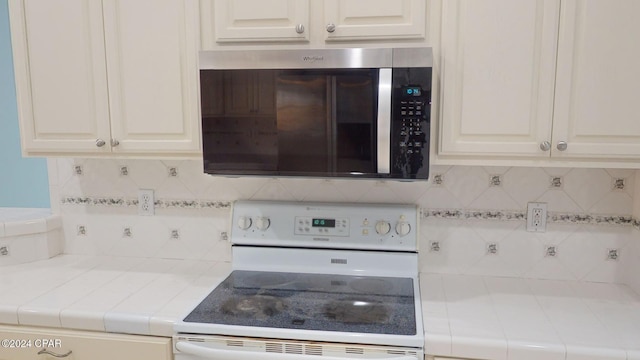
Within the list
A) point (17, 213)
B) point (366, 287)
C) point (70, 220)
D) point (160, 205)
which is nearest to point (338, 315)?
point (366, 287)

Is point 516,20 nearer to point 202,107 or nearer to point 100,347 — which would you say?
point 202,107

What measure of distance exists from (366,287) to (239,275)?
49 cm

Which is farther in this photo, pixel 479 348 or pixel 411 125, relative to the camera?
pixel 411 125

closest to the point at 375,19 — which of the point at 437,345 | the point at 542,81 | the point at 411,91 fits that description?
the point at 411,91

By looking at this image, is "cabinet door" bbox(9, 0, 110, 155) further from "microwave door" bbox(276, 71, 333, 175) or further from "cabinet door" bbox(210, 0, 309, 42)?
"microwave door" bbox(276, 71, 333, 175)

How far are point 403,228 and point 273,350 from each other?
67 centimetres

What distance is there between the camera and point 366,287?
1.61 m

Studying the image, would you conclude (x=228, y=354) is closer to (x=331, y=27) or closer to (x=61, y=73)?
(x=331, y=27)

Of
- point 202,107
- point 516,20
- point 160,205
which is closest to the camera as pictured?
point 516,20

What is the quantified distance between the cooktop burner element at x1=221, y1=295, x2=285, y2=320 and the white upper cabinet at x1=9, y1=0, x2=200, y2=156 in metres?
0.53

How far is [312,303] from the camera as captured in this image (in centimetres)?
147

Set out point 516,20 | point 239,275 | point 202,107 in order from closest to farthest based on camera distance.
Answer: point 516,20
point 202,107
point 239,275

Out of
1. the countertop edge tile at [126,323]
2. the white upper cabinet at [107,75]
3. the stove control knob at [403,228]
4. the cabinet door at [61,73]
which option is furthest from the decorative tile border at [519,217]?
the cabinet door at [61,73]

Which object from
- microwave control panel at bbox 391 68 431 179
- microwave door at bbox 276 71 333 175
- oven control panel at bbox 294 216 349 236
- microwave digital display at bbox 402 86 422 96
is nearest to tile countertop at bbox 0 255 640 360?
oven control panel at bbox 294 216 349 236
